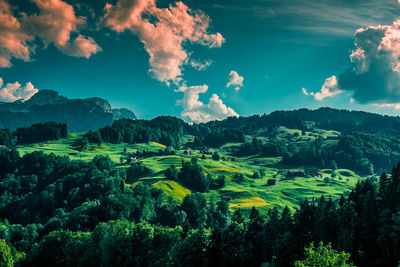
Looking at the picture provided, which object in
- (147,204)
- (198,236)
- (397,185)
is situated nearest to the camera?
(397,185)

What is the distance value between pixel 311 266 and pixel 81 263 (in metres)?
60.8

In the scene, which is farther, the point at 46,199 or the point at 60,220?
the point at 46,199

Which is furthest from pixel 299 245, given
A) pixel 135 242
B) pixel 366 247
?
pixel 135 242

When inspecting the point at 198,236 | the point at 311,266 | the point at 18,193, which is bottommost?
the point at 18,193

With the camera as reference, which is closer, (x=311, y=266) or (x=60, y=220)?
(x=311, y=266)

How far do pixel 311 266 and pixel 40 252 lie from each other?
7249cm

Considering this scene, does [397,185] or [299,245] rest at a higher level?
[397,185]

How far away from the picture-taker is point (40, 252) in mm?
80375

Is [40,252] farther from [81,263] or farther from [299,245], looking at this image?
[299,245]

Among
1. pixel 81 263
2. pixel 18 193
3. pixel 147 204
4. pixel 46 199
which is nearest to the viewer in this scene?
pixel 81 263

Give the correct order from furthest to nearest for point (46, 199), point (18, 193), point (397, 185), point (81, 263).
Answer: point (18, 193) < point (46, 199) < point (81, 263) < point (397, 185)

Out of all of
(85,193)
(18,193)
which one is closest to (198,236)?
(85,193)

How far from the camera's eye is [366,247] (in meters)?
60.4

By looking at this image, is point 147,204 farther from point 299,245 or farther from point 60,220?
point 299,245
